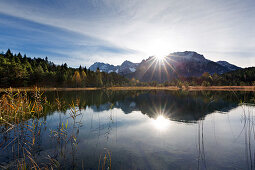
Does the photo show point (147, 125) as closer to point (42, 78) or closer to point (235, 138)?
point (235, 138)

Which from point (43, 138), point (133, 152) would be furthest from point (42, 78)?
point (133, 152)

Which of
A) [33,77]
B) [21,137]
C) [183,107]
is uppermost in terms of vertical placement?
[33,77]

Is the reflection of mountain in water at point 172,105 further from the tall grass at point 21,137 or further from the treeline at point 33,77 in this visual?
the treeline at point 33,77

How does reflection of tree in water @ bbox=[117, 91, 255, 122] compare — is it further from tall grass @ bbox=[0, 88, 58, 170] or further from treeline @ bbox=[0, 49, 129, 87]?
treeline @ bbox=[0, 49, 129, 87]

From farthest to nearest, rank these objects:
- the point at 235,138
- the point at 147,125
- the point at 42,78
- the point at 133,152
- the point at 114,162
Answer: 1. the point at 42,78
2. the point at 147,125
3. the point at 235,138
4. the point at 133,152
5. the point at 114,162

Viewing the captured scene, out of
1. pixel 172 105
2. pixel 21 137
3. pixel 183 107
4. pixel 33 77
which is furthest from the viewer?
pixel 33 77

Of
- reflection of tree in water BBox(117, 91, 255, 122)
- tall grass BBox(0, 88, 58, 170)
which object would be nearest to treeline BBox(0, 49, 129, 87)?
reflection of tree in water BBox(117, 91, 255, 122)

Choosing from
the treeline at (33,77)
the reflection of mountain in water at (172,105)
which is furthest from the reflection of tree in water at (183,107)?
the treeline at (33,77)

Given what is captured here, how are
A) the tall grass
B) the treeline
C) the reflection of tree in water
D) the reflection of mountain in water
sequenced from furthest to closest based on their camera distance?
1. the treeline
2. the reflection of mountain in water
3. the reflection of tree in water
4. the tall grass

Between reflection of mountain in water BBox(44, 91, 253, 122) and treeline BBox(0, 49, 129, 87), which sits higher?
treeline BBox(0, 49, 129, 87)

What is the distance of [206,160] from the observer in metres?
8.15

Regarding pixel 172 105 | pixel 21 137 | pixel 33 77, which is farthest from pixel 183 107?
pixel 33 77

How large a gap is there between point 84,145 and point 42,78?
104884 millimetres

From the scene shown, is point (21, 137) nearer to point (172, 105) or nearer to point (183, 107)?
point (183, 107)
